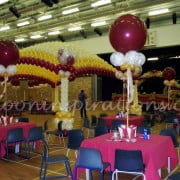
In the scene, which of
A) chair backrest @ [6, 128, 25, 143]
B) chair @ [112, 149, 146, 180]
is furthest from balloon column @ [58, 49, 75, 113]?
chair @ [112, 149, 146, 180]

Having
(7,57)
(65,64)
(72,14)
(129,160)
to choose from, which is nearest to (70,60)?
(65,64)

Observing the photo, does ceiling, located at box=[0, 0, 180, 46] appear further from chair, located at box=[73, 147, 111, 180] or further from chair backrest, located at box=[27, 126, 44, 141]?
chair, located at box=[73, 147, 111, 180]

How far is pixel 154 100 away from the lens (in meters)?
17.1

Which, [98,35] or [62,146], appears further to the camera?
[98,35]

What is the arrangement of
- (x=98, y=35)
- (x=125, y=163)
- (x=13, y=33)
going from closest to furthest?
(x=125, y=163) < (x=13, y=33) < (x=98, y=35)

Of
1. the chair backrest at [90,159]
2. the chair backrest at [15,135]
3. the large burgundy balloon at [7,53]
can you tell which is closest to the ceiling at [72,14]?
the large burgundy balloon at [7,53]

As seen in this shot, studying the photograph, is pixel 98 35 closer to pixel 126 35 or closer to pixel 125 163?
pixel 126 35

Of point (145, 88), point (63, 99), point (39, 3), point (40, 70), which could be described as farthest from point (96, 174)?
point (145, 88)

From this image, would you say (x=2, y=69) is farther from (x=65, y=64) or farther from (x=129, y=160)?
(x=129, y=160)

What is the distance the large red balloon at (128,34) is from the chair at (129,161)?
6.79ft

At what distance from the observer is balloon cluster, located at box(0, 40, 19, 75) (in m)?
7.27

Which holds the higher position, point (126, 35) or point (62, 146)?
point (126, 35)

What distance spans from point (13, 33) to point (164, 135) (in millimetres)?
11100

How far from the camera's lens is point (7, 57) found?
7316mm
